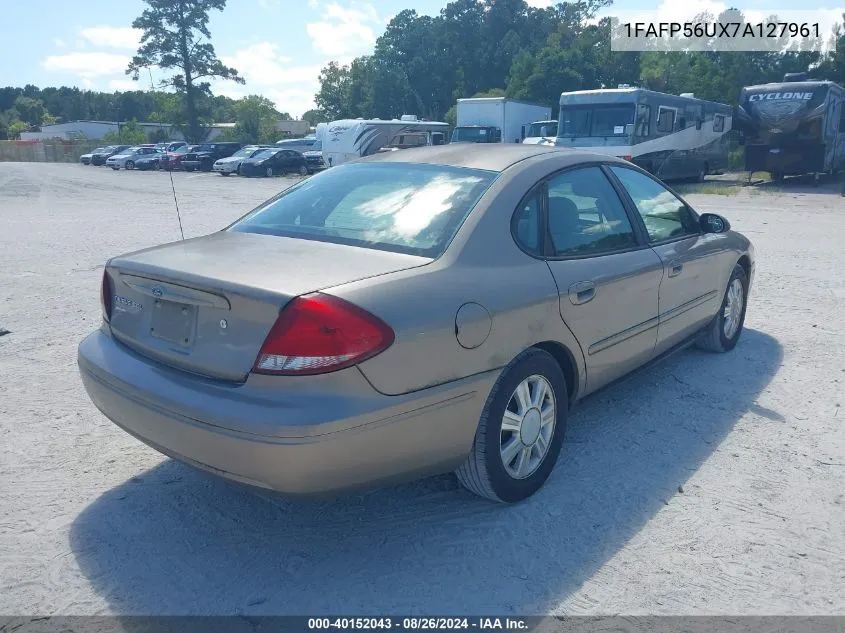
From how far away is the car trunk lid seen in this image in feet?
8.36

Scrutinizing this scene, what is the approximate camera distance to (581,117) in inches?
808

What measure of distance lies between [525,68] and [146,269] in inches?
2083

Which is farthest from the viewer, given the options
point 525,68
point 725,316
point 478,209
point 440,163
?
point 525,68

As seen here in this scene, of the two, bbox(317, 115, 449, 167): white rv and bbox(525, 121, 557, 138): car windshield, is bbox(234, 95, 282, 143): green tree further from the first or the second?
bbox(525, 121, 557, 138): car windshield

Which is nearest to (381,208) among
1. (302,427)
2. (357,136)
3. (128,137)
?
(302,427)

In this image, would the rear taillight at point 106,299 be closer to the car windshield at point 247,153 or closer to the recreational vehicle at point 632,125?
the recreational vehicle at point 632,125

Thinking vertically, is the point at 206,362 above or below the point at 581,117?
below

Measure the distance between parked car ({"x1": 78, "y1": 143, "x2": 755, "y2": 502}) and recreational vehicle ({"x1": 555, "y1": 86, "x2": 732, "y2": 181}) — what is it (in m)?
16.9

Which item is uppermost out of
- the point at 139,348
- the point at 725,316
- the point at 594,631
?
the point at 139,348

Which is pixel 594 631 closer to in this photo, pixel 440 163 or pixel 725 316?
pixel 440 163

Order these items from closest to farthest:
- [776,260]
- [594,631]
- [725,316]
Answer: [594,631]
[725,316]
[776,260]

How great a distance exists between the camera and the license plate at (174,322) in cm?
272

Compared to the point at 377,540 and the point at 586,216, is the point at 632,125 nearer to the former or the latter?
the point at 586,216

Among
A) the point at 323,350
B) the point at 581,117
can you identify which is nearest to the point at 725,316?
the point at 323,350
